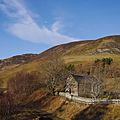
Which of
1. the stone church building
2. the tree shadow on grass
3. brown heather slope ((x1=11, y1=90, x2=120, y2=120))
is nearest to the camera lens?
brown heather slope ((x1=11, y1=90, x2=120, y2=120))

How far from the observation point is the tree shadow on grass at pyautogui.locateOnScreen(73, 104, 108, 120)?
73438 millimetres

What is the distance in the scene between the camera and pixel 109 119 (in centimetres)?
7006

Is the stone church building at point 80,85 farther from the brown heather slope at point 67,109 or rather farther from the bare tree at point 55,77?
the brown heather slope at point 67,109

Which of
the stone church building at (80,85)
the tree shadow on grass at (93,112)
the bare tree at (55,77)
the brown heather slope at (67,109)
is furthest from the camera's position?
the bare tree at (55,77)

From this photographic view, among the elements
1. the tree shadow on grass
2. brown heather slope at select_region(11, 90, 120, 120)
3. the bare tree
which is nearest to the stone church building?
the bare tree

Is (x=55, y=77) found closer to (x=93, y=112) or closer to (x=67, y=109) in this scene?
(x=67, y=109)

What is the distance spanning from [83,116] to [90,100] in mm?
7443

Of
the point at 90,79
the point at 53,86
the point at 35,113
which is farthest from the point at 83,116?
the point at 53,86

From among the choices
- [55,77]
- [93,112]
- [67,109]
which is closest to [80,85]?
[55,77]

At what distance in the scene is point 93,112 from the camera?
7588cm

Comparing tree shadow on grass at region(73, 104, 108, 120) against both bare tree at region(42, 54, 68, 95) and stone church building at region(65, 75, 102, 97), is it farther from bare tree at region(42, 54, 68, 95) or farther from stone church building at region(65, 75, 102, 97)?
bare tree at region(42, 54, 68, 95)

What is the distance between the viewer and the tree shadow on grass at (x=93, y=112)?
241ft

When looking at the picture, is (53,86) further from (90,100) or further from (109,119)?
(109,119)

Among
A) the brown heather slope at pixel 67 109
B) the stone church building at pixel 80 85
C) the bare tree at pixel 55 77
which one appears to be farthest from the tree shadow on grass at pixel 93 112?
the bare tree at pixel 55 77
